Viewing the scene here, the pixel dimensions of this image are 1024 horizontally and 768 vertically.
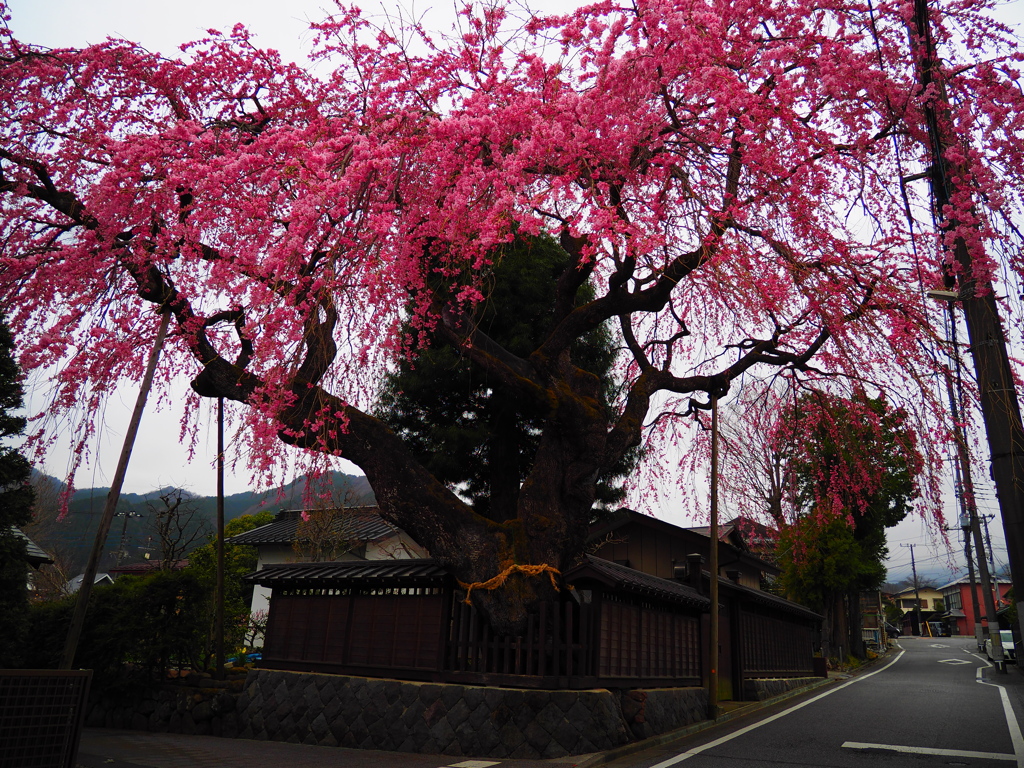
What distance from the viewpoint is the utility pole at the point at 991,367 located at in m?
5.34

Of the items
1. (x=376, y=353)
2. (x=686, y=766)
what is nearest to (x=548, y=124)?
(x=376, y=353)

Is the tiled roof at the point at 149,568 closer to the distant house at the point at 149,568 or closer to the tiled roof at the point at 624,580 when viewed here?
the distant house at the point at 149,568

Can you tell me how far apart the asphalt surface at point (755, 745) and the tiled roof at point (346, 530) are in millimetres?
11293

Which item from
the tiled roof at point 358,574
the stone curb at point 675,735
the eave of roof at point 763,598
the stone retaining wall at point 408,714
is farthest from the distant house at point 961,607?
the tiled roof at point 358,574

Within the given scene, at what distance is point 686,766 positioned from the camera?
8.31 m

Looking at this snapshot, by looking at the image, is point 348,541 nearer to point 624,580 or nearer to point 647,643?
point 647,643

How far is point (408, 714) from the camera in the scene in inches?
392

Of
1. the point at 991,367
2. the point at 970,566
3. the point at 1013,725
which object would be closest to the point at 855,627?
the point at 970,566

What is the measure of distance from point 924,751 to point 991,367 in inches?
267

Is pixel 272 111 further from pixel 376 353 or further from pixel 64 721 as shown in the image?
pixel 64 721

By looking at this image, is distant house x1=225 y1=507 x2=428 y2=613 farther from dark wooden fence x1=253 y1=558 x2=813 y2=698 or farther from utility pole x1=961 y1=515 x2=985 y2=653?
utility pole x1=961 y1=515 x2=985 y2=653

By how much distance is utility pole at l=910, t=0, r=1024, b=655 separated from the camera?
534cm

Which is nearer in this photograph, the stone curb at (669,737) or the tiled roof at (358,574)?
the stone curb at (669,737)

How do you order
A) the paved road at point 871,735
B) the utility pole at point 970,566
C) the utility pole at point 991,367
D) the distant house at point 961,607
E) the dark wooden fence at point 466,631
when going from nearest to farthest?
the utility pole at point 991,367, the paved road at point 871,735, the dark wooden fence at point 466,631, the utility pole at point 970,566, the distant house at point 961,607
